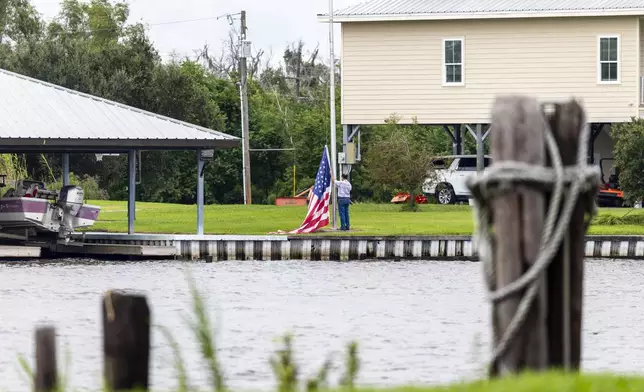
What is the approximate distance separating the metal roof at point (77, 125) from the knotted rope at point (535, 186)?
29258 mm

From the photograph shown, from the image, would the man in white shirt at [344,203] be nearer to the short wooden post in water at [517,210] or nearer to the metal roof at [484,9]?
the metal roof at [484,9]

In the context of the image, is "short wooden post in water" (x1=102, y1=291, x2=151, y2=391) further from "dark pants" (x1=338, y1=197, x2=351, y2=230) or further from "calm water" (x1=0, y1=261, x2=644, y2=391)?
"dark pants" (x1=338, y1=197, x2=351, y2=230)

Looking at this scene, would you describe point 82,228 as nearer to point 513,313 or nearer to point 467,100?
point 467,100

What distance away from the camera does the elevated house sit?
45.5 metres

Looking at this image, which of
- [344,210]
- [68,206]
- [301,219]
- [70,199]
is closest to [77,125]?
[70,199]

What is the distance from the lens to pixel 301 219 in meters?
44.0

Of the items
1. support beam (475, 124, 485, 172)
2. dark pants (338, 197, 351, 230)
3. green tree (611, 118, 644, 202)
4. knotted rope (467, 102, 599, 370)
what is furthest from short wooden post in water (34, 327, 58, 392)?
support beam (475, 124, 485, 172)

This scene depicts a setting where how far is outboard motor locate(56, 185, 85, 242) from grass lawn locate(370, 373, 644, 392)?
3024cm

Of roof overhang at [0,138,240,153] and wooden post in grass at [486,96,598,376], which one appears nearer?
wooden post in grass at [486,96,598,376]

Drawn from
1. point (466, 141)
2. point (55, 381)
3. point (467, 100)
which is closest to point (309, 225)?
point (467, 100)

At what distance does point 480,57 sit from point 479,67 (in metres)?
0.31

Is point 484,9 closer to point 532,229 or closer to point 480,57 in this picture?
point 480,57

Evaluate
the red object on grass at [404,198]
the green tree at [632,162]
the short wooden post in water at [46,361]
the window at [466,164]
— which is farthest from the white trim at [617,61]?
the short wooden post in water at [46,361]

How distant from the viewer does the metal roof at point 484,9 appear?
44875 mm
